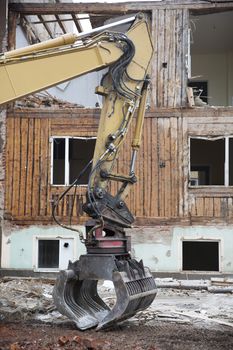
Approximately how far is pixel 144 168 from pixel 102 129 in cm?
699

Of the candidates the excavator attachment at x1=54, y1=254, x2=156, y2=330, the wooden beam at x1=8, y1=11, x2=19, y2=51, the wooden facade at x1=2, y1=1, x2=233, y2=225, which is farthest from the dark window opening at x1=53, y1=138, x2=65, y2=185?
the excavator attachment at x1=54, y1=254, x2=156, y2=330

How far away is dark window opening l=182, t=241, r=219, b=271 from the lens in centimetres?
1731

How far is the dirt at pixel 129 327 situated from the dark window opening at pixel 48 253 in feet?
12.0

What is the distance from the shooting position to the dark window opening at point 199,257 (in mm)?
17312

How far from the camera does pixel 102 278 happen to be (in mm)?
7488

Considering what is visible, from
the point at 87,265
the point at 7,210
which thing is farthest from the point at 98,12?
the point at 87,265

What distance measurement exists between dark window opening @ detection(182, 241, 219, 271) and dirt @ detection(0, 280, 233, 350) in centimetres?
571

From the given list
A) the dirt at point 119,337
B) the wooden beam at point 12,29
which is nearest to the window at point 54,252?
the wooden beam at point 12,29

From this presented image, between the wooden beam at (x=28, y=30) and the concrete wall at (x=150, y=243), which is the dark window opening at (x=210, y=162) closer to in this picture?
the concrete wall at (x=150, y=243)

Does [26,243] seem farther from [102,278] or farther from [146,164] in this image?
[102,278]

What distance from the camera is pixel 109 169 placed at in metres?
8.23

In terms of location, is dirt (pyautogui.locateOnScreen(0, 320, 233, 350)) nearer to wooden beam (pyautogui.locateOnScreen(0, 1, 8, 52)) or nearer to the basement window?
wooden beam (pyautogui.locateOnScreen(0, 1, 8, 52))

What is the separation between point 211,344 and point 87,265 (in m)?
2.08

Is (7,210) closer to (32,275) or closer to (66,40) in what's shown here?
(32,275)
